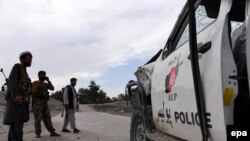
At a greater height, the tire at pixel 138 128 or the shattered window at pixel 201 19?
the shattered window at pixel 201 19

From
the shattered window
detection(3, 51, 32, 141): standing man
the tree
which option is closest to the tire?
detection(3, 51, 32, 141): standing man

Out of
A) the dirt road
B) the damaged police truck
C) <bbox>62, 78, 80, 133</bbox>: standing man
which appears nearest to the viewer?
the damaged police truck

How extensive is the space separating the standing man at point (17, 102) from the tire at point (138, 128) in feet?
6.23

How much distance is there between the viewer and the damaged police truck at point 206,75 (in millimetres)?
3477

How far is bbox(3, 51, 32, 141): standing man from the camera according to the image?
7.44m

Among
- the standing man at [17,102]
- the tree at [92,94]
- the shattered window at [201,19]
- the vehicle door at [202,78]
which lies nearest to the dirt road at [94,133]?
the standing man at [17,102]

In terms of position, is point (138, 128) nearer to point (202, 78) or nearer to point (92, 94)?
point (202, 78)

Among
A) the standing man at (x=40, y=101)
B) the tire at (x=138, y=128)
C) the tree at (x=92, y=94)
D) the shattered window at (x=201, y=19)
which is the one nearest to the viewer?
the shattered window at (x=201, y=19)

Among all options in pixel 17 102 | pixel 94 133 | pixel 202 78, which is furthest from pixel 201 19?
pixel 94 133

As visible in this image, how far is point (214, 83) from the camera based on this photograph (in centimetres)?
357

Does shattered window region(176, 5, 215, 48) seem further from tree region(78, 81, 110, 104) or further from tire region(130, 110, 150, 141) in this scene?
tree region(78, 81, 110, 104)

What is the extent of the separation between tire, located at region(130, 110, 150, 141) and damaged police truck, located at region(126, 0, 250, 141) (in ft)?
2.83

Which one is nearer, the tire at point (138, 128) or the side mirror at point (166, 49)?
the side mirror at point (166, 49)

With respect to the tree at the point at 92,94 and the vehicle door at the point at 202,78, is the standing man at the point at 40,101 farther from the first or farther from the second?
the tree at the point at 92,94
